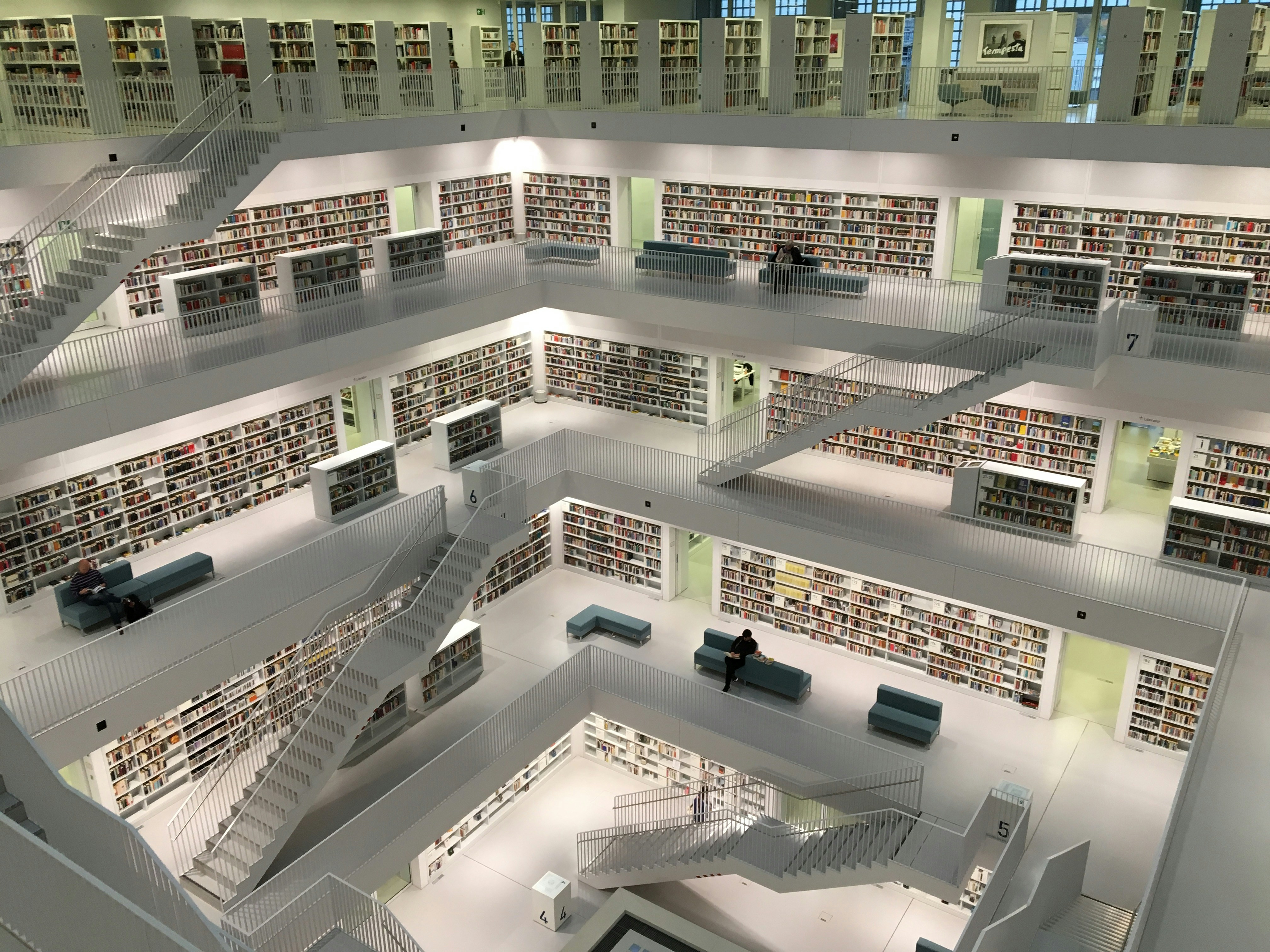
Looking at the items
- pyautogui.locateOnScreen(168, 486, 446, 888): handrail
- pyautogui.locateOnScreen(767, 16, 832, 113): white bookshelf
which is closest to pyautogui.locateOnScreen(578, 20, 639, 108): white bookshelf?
pyautogui.locateOnScreen(767, 16, 832, 113): white bookshelf

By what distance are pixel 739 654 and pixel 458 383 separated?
22.8 feet

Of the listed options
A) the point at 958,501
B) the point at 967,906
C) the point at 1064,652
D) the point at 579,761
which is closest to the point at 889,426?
the point at 958,501

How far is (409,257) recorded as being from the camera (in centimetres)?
1541

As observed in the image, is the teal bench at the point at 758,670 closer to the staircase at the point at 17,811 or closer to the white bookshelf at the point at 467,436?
the white bookshelf at the point at 467,436

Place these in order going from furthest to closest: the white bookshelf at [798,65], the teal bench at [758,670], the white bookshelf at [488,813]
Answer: the white bookshelf at [798,65]
the teal bench at [758,670]
the white bookshelf at [488,813]

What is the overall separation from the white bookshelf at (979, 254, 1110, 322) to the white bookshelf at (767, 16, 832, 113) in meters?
4.06

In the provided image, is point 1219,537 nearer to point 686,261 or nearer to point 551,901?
point 686,261

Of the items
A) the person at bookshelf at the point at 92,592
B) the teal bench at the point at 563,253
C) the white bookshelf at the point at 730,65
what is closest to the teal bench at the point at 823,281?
the white bookshelf at the point at 730,65

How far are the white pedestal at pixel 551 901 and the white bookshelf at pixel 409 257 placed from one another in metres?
8.65

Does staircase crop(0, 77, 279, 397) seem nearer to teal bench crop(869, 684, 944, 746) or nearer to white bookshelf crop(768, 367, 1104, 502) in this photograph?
white bookshelf crop(768, 367, 1104, 502)

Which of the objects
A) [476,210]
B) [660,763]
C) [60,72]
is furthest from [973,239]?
[60,72]

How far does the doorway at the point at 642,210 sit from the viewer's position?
828 inches

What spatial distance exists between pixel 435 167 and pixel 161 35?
4.46m

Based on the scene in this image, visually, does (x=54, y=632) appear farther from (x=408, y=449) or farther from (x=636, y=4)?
(x=636, y=4)
